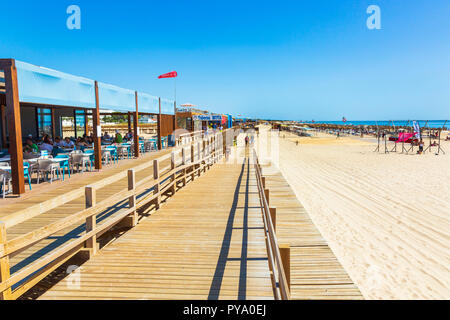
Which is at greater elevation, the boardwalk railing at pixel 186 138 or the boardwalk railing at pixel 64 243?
the boardwalk railing at pixel 186 138

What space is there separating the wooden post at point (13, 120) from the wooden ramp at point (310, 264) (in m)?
5.79

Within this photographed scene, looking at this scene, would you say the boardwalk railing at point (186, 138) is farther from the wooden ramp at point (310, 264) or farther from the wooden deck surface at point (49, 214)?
the wooden ramp at point (310, 264)

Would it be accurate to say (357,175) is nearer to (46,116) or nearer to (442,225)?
(442,225)

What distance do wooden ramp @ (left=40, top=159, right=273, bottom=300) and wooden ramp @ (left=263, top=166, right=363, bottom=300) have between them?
94 centimetres

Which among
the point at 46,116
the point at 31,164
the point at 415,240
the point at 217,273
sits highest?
the point at 46,116

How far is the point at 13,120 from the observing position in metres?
6.80

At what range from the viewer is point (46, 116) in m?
19.0

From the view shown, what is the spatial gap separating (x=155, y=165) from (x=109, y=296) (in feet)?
11.3

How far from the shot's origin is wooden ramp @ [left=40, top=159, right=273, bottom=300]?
336 centimetres

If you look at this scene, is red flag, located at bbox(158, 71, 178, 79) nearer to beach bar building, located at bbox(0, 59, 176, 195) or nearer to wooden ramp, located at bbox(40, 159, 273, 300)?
beach bar building, located at bbox(0, 59, 176, 195)

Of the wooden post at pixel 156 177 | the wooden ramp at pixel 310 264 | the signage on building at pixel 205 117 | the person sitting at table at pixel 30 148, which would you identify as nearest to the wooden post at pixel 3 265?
the wooden ramp at pixel 310 264

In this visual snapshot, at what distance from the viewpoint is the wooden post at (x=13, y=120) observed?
672cm

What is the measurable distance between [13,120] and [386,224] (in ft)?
30.6
